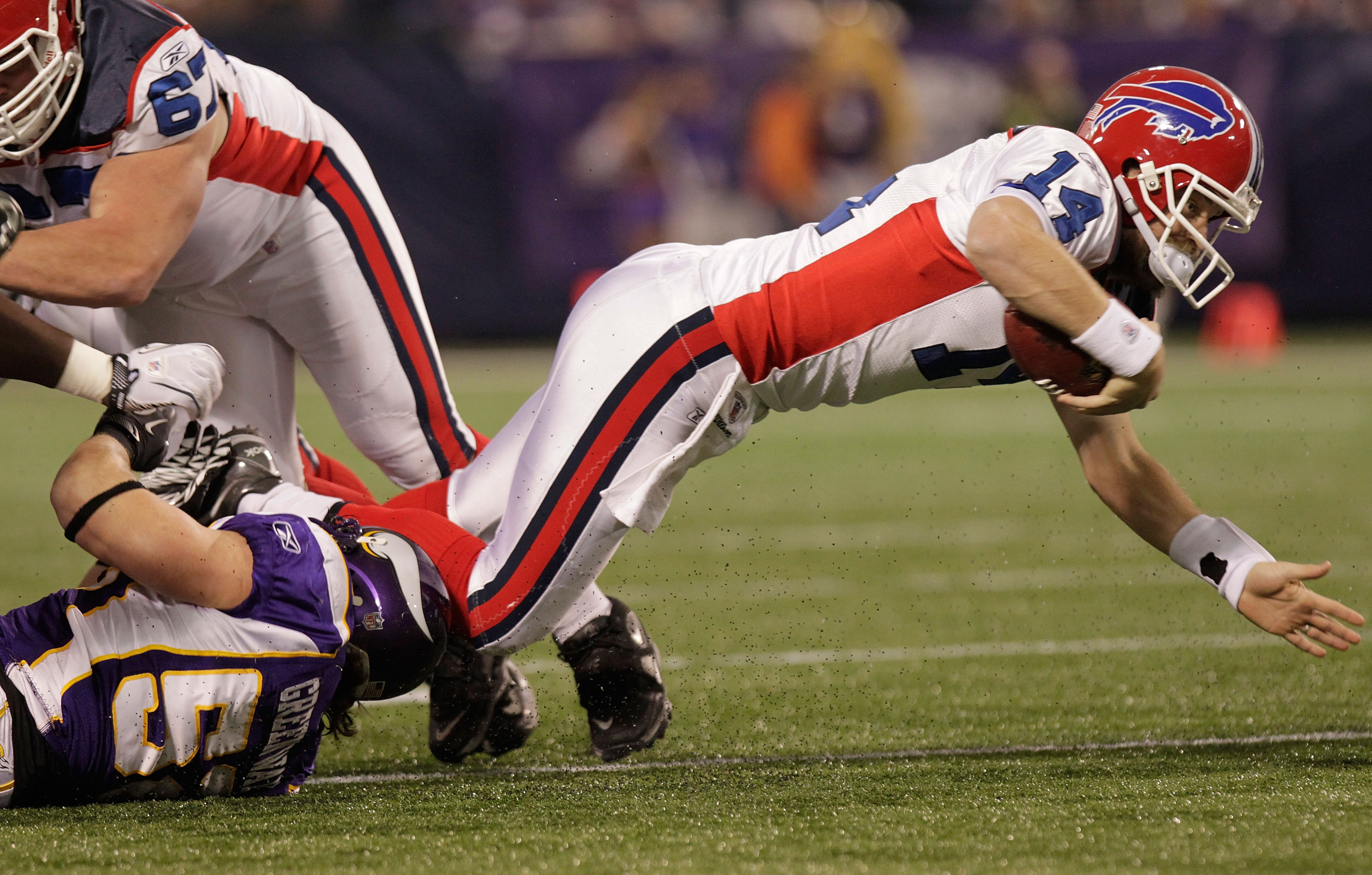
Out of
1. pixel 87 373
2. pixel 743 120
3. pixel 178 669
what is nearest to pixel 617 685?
pixel 178 669

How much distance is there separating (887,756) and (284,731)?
37.2 inches

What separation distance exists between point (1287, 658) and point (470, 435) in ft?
5.70

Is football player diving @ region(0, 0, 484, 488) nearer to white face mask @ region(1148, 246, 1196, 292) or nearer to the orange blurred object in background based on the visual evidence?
white face mask @ region(1148, 246, 1196, 292)

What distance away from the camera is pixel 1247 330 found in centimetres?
977

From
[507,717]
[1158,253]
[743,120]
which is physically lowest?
[743,120]

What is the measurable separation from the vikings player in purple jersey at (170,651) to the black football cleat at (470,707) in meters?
0.31

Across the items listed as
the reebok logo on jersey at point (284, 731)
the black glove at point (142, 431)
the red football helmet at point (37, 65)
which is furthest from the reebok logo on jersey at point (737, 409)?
the red football helmet at point (37, 65)

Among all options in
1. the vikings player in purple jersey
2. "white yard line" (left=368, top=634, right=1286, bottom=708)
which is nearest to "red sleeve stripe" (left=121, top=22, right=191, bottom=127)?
the vikings player in purple jersey

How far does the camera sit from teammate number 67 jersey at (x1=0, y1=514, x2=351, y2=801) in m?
2.10

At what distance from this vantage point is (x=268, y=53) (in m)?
9.39

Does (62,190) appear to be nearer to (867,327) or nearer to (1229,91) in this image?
(867,327)

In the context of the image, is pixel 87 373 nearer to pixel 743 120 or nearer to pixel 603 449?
pixel 603 449

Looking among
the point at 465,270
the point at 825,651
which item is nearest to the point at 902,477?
the point at 825,651

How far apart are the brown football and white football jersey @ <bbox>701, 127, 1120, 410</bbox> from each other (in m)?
0.07
